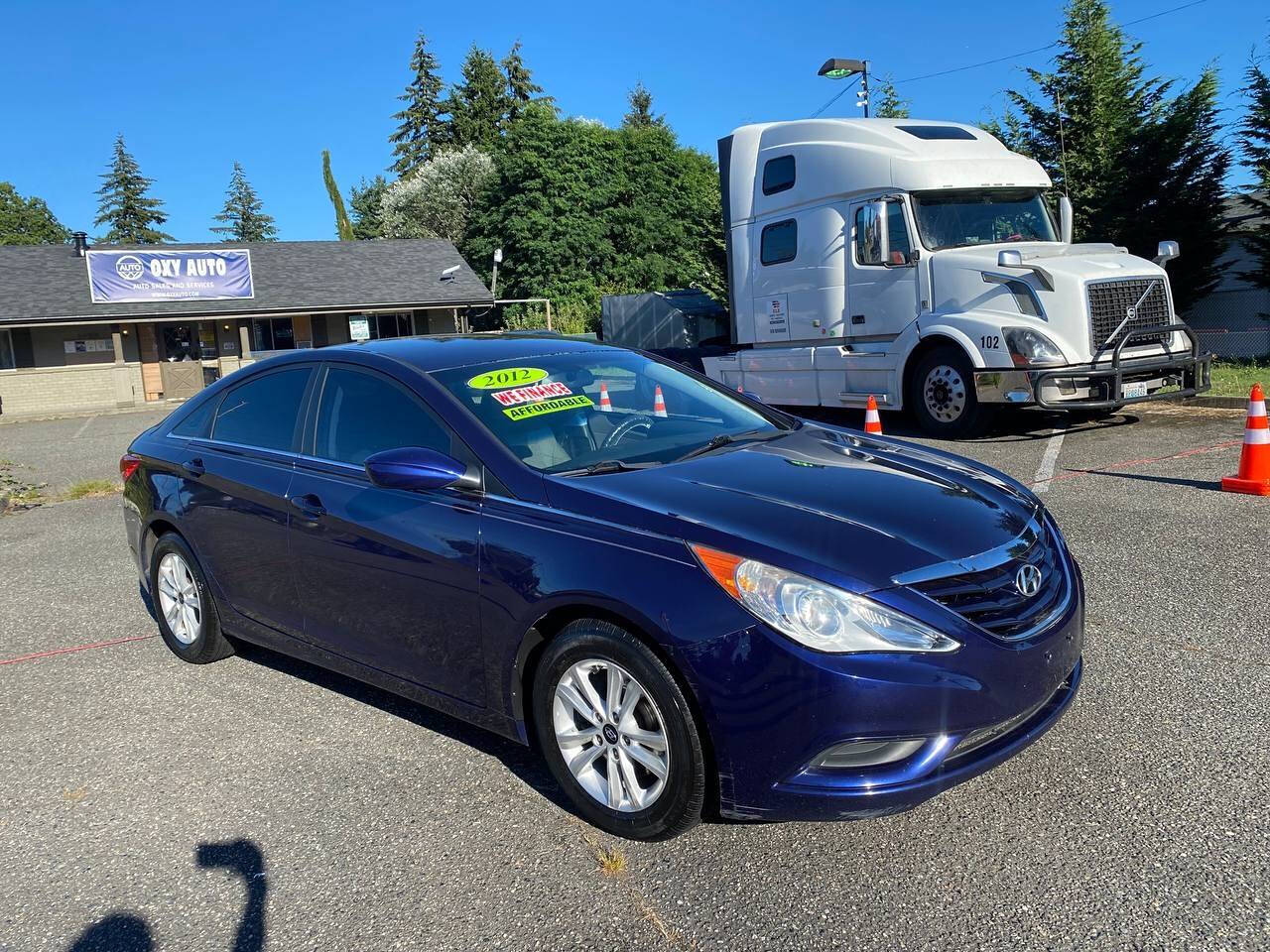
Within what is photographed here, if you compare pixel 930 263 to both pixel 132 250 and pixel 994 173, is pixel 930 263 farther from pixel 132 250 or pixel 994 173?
pixel 132 250

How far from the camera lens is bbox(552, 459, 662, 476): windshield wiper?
11.0ft

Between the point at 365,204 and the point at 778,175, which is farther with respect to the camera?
the point at 365,204

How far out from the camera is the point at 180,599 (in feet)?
16.1

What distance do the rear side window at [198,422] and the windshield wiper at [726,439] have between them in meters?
2.53

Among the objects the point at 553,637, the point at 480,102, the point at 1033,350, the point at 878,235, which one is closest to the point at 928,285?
the point at 878,235

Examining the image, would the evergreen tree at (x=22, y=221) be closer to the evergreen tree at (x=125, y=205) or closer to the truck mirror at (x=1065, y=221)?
the evergreen tree at (x=125, y=205)

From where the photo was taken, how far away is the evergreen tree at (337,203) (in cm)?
6500

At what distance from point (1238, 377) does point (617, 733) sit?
1385cm

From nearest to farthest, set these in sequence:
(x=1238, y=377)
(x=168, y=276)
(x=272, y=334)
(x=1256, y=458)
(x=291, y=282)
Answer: (x=1256, y=458) < (x=1238, y=377) < (x=168, y=276) < (x=291, y=282) < (x=272, y=334)

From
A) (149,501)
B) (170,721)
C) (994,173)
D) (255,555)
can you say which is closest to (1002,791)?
(255,555)

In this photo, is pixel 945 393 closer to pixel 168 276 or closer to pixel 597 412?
pixel 597 412

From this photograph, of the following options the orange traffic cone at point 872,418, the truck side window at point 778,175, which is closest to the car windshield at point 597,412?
the orange traffic cone at point 872,418

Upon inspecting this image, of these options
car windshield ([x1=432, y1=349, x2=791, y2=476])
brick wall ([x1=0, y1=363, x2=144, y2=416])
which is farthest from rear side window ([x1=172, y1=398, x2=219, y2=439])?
brick wall ([x1=0, y1=363, x2=144, y2=416])

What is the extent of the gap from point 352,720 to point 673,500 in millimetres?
1891
